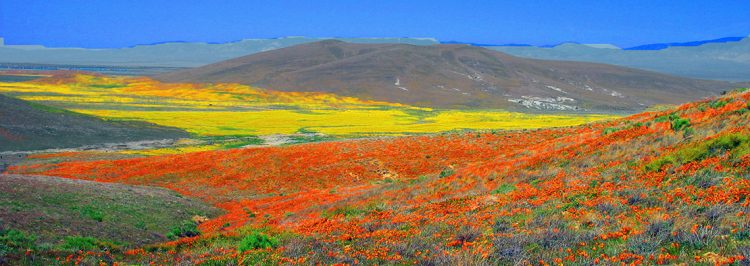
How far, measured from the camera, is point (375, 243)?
34.1 feet

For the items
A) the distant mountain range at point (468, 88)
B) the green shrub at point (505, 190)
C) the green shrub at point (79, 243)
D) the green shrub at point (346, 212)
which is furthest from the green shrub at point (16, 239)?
the distant mountain range at point (468, 88)

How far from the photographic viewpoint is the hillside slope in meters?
60.2

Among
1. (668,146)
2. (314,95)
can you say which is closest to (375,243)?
(668,146)

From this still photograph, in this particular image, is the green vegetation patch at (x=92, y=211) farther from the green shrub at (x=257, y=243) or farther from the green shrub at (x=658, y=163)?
the green shrub at (x=658, y=163)

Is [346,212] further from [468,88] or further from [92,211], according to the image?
[468,88]

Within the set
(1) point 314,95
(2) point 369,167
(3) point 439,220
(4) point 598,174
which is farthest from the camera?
(1) point 314,95

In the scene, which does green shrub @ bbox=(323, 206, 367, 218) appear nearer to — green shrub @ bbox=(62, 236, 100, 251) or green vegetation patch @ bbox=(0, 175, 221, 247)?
green vegetation patch @ bbox=(0, 175, 221, 247)

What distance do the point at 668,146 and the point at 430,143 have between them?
24.1 meters

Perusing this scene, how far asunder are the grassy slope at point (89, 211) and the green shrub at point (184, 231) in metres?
0.29

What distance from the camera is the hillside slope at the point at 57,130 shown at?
198 ft

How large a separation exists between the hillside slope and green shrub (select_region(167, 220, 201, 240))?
46.0m

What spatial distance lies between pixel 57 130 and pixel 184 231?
56727 mm

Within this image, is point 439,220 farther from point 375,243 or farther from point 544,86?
point 544,86

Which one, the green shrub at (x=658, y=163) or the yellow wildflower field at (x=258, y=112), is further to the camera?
the yellow wildflower field at (x=258, y=112)
